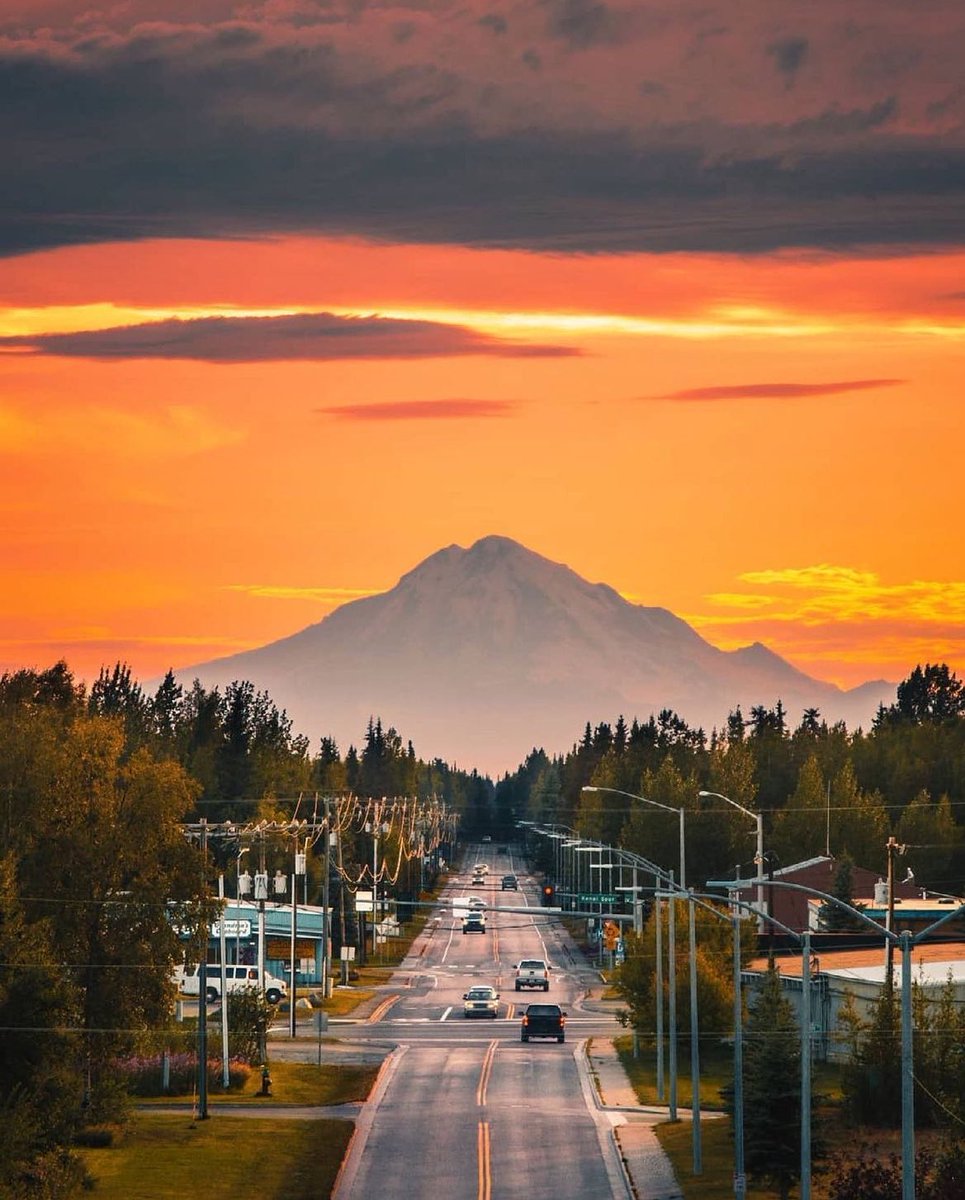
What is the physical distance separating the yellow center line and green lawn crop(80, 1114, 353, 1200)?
419 centimetres

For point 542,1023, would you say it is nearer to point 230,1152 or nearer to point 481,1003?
point 481,1003

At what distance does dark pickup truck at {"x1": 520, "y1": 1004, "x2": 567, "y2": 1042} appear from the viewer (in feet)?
344

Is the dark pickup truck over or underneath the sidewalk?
over

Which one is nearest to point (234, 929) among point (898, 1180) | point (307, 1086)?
point (307, 1086)

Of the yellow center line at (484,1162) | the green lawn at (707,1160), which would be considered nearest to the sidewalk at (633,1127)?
the green lawn at (707,1160)

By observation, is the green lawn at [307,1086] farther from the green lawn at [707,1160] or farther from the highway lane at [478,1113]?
the green lawn at [707,1160]

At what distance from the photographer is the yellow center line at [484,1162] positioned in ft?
201

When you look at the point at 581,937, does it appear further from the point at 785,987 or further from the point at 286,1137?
the point at 286,1137

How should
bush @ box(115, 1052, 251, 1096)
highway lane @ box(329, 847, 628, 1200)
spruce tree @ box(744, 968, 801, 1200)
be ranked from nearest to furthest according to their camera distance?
1. spruce tree @ box(744, 968, 801, 1200)
2. highway lane @ box(329, 847, 628, 1200)
3. bush @ box(115, 1052, 251, 1096)

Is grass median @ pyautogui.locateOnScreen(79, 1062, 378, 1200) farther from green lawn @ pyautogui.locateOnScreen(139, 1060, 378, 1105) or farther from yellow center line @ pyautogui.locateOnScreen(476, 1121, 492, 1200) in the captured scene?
yellow center line @ pyautogui.locateOnScreen(476, 1121, 492, 1200)

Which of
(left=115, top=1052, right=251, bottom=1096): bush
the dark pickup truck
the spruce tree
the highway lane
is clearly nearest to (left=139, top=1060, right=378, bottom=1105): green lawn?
(left=115, top=1052, right=251, bottom=1096): bush

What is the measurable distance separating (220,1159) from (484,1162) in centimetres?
862

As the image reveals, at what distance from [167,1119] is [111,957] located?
6021 mm

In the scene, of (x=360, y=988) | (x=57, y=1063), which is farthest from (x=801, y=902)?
(x=57, y=1063)
